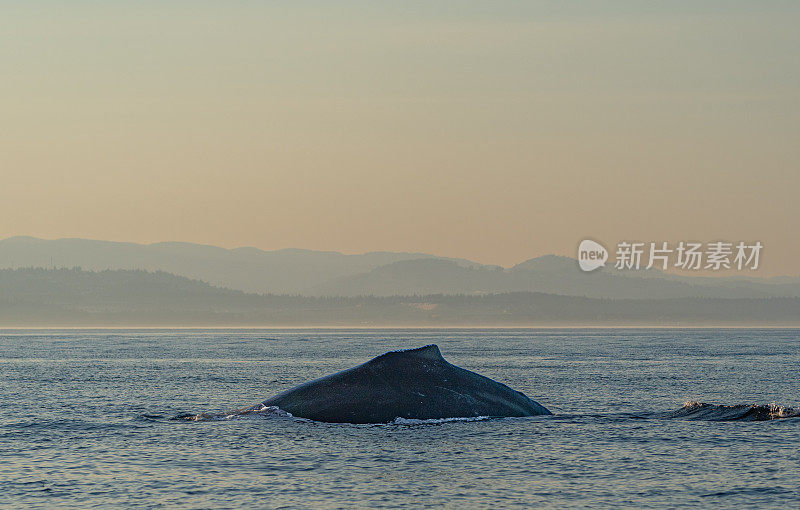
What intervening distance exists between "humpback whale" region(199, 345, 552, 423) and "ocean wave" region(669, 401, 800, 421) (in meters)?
4.83

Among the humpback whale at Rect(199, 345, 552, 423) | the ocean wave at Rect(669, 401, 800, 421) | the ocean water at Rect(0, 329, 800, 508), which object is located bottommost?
the ocean water at Rect(0, 329, 800, 508)

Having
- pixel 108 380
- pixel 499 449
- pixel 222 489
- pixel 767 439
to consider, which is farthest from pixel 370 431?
pixel 108 380

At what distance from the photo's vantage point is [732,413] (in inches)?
1220

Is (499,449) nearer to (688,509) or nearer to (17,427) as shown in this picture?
(688,509)

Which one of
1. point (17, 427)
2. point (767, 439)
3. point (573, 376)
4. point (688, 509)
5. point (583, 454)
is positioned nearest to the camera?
point (688, 509)

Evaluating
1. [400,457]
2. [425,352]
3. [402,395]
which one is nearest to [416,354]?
[425,352]

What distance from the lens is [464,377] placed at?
99.5ft

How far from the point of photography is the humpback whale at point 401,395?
28.4m

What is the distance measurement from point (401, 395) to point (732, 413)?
10357 mm

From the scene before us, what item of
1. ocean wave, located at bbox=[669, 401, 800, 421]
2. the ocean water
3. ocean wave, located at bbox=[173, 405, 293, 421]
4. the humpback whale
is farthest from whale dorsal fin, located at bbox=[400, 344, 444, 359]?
ocean wave, located at bbox=[669, 401, 800, 421]

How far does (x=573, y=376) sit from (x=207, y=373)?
68.0 ft

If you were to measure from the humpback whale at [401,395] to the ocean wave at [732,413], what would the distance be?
4825 mm

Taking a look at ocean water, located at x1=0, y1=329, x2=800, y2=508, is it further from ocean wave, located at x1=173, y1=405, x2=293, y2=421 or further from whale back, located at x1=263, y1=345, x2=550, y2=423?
whale back, located at x1=263, y1=345, x2=550, y2=423

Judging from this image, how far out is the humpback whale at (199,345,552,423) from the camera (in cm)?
2841
